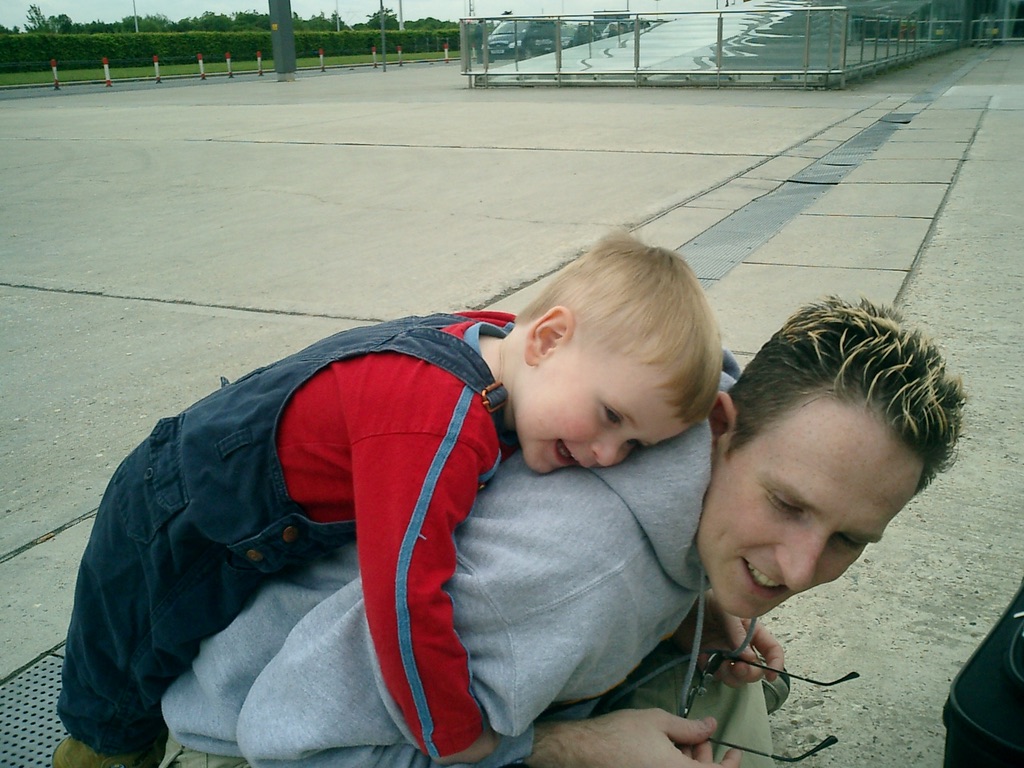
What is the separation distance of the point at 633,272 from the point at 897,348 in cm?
40

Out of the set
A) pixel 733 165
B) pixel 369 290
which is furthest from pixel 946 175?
pixel 369 290

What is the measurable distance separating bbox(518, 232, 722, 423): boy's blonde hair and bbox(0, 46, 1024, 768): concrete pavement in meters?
0.94

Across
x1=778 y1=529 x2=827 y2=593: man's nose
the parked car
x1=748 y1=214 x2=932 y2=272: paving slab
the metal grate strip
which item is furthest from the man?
the parked car

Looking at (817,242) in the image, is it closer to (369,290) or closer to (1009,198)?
(1009,198)

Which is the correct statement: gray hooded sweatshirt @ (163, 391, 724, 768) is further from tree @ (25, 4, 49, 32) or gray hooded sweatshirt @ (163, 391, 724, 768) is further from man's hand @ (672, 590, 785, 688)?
tree @ (25, 4, 49, 32)

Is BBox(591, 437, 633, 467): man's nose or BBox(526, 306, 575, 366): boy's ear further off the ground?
BBox(526, 306, 575, 366): boy's ear

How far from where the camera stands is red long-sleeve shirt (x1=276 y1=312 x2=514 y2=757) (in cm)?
134

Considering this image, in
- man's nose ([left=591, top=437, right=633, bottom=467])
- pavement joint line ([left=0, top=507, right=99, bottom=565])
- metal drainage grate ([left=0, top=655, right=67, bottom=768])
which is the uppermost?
man's nose ([left=591, top=437, right=633, bottom=467])

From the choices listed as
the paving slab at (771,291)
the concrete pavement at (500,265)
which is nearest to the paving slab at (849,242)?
the concrete pavement at (500,265)

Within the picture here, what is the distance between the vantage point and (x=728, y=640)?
1.87 metres

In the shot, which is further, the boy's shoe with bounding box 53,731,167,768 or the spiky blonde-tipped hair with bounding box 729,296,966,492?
the boy's shoe with bounding box 53,731,167,768

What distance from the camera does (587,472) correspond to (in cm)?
155

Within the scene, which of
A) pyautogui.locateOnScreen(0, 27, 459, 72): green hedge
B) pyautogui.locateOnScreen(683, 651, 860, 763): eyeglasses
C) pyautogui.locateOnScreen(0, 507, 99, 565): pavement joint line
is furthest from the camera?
pyautogui.locateOnScreen(0, 27, 459, 72): green hedge

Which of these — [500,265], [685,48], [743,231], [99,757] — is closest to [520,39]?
[685,48]
